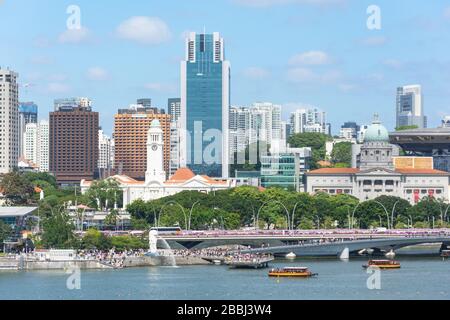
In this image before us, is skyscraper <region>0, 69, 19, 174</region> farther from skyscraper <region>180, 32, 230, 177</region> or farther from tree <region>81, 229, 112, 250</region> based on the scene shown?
tree <region>81, 229, 112, 250</region>

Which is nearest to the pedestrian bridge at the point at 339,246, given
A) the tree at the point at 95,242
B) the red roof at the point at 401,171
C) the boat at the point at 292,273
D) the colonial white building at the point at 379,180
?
the tree at the point at 95,242

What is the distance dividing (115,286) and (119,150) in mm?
119594

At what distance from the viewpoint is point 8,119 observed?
478 ft

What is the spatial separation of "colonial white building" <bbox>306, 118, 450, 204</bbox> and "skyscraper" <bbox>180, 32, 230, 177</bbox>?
43.7m

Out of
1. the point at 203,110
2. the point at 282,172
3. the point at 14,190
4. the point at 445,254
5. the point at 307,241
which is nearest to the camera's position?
the point at 445,254

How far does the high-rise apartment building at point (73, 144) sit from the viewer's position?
559 ft

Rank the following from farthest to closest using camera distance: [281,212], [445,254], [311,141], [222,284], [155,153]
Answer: [311,141] < [155,153] < [281,212] < [445,254] < [222,284]

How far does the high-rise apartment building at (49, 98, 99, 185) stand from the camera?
170375mm

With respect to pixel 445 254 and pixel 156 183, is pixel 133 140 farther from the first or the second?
pixel 445 254

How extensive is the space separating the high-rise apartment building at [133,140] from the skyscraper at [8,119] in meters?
23.5

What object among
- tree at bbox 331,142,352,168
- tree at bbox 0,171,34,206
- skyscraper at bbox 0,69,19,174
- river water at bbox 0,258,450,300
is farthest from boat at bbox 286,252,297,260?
tree at bbox 331,142,352,168

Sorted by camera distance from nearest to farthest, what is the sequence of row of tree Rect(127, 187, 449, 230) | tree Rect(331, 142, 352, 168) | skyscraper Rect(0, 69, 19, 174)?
row of tree Rect(127, 187, 449, 230) → skyscraper Rect(0, 69, 19, 174) → tree Rect(331, 142, 352, 168)

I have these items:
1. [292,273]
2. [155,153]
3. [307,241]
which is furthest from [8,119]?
[292,273]

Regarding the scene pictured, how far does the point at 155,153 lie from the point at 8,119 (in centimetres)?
2683
